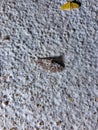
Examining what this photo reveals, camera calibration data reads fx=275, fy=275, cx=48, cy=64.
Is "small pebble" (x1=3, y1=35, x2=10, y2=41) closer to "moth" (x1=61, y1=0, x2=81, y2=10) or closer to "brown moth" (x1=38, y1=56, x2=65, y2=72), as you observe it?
"brown moth" (x1=38, y1=56, x2=65, y2=72)

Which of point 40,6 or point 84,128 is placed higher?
point 40,6

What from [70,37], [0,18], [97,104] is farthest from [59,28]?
[97,104]

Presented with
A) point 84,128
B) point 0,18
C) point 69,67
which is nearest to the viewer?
point 84,128

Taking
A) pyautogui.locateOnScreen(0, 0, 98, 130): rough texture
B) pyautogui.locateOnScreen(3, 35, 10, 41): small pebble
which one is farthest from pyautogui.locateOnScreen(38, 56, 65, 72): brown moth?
pyautogui.locateOnScreen(3, 35, 10, 41): small pebble

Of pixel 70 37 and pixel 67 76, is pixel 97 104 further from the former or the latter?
pixel 70 37

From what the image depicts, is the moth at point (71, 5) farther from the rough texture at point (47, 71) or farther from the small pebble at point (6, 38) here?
the small pebble at point (6, 38)

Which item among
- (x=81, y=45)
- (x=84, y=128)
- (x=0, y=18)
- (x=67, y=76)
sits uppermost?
(x=0, y=18)
